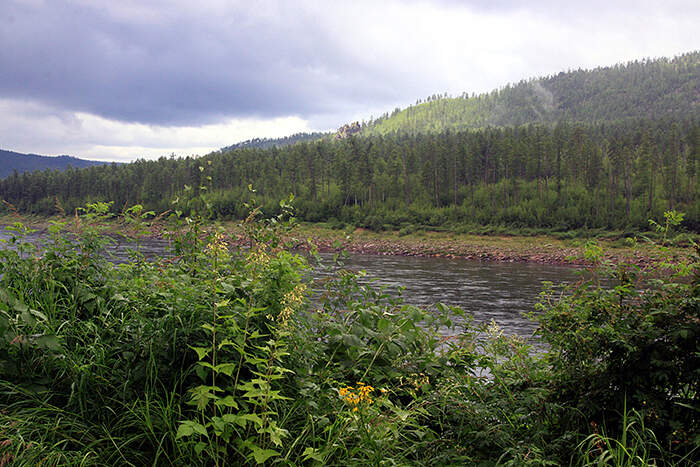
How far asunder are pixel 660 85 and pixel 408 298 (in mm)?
233098

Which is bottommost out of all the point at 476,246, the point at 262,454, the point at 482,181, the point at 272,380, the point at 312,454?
the point at 476,246

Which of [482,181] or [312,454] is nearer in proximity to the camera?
[312,454]

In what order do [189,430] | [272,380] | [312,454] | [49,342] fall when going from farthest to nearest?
1. [272,380]
2. [49,342]
3. [312,454]
4. [189,430]

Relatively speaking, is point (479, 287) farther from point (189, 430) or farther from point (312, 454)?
point (189, 430)

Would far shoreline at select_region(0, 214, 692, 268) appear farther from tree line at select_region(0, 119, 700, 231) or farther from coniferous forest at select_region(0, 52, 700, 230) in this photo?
tree line at select_region(0, 119, 700, 231)

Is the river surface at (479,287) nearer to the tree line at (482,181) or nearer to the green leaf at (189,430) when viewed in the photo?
the green leaf at (189,430)

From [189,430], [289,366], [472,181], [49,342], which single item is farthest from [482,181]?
[189,430]

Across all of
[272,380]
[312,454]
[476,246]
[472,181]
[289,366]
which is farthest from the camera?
[472,181]

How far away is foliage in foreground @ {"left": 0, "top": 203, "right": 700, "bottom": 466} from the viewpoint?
2.56 meters

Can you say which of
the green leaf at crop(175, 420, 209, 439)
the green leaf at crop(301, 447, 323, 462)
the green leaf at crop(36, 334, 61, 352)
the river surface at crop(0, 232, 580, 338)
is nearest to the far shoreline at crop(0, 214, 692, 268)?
the river surface at crop(0, 232, 580, 338)

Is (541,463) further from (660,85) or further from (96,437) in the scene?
(660,85)

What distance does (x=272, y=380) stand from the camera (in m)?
2.93

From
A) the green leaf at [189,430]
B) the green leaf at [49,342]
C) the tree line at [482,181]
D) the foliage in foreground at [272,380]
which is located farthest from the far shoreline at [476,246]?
the green leaf at [189,430]

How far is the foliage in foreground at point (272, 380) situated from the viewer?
101 inches
